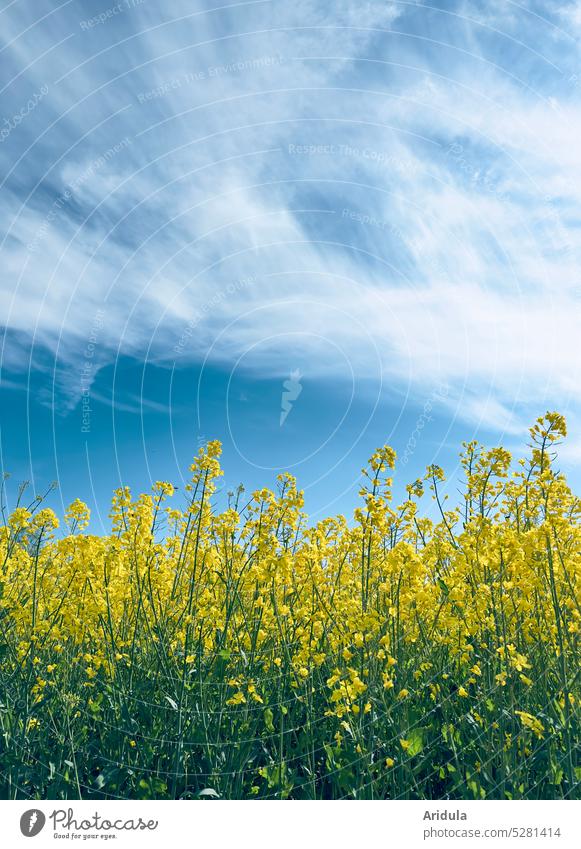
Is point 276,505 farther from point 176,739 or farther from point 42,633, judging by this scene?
point 42,633

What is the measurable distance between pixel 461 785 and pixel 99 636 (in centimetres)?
394
